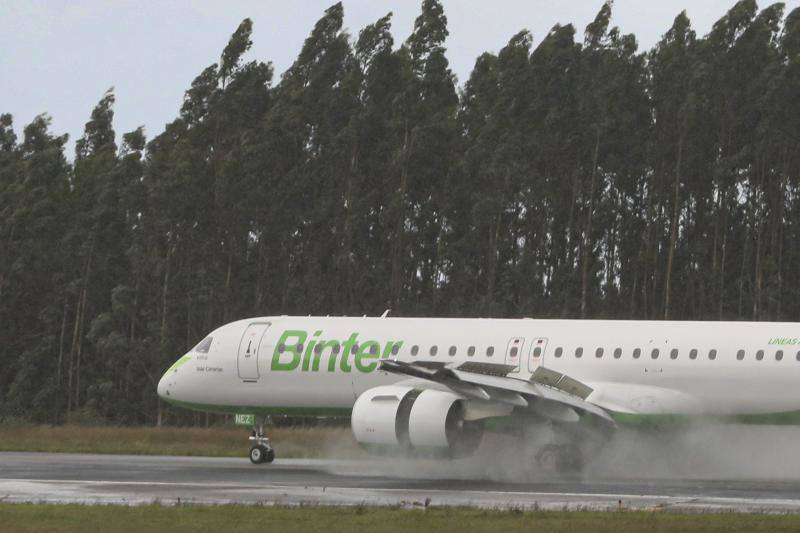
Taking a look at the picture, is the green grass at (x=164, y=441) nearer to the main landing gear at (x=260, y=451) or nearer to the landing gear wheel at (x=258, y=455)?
the main landing gear at (x=260, y=451)

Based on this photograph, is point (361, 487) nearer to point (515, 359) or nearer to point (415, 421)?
point (415, 421)

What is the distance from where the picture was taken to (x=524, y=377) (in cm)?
3066

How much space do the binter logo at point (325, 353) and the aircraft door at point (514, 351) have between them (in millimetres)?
2559

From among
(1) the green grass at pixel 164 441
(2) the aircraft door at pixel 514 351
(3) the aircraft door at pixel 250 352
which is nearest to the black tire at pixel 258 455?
(3) the aircraft door at pixel 250 352

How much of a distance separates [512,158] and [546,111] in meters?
4.34

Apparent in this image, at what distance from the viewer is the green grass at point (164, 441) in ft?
129

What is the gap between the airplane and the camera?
28.2m

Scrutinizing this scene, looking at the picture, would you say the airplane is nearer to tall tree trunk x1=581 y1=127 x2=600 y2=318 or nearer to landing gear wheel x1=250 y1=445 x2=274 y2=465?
landing gear wheel x1=250 y1=445 x2=274 y2=465

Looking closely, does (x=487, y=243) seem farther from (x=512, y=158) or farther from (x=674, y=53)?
(x=674, y=53)

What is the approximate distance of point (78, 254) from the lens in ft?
250

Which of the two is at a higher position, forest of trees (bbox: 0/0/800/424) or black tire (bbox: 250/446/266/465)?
forest of trees (bbox: 0/0/800/424)

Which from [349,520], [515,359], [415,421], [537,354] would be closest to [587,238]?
[515,359]

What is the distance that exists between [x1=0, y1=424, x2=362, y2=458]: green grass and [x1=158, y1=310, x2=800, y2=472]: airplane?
3.62 metres

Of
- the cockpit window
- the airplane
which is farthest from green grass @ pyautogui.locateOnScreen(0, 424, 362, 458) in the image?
the cockpit window
